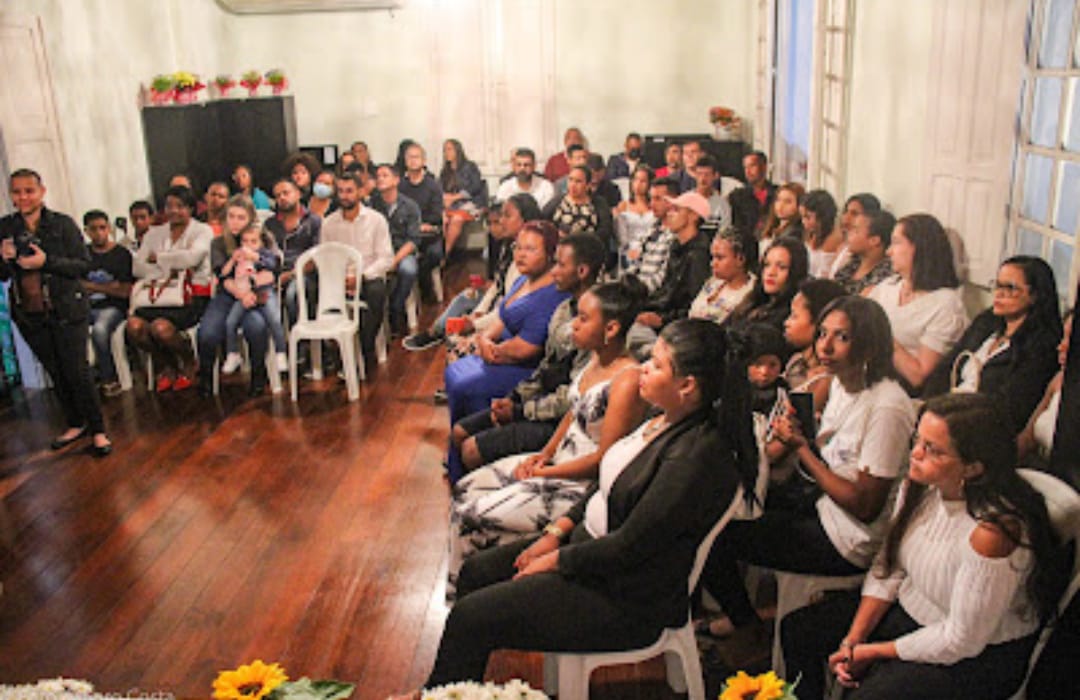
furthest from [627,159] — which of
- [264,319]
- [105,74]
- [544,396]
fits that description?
[544,396]

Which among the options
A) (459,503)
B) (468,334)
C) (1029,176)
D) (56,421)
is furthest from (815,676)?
(56,421)

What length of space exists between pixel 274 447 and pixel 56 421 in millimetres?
1363

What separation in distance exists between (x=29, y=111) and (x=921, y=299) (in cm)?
584

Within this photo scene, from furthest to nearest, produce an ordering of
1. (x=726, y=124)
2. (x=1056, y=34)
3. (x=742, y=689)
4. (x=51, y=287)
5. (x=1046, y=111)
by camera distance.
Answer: (x=726, y=124)
(x=51, y=287)
(x=1046, y=111)
(x=1056, y=34)
(x=742, y=689)

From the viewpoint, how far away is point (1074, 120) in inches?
116

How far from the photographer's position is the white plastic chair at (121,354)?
18.8 feet

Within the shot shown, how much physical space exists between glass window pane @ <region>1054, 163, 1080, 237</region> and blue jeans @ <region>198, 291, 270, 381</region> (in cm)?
421

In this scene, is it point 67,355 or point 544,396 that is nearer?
point 544,396

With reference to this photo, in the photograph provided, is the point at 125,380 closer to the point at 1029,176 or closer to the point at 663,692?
the point at 663,692

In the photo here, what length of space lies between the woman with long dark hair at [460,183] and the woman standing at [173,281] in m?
3.03

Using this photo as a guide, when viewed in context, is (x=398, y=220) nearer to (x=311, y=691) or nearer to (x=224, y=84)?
(x=224, y=84)

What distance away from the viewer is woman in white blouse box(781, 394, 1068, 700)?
2037 millimetres

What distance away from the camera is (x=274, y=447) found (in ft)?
15.9

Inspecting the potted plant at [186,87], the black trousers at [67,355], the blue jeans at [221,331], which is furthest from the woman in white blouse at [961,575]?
the potted plant at [186,87]
